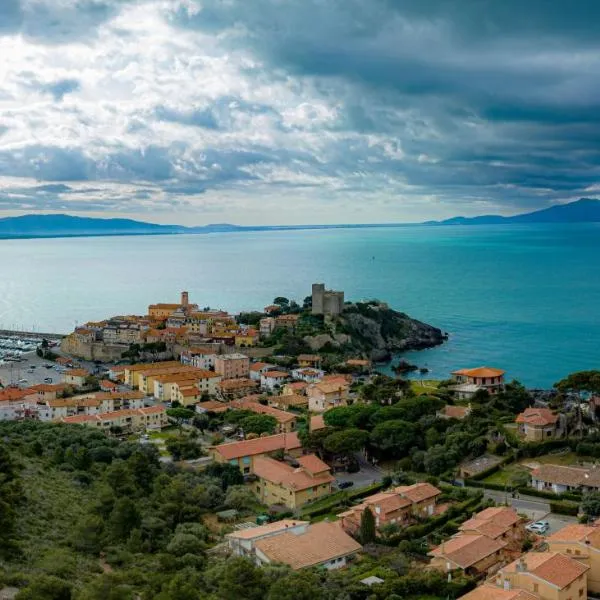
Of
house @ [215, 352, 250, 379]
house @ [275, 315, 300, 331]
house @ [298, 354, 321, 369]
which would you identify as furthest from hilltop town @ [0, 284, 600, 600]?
house @ [275, 315, 300, 331]

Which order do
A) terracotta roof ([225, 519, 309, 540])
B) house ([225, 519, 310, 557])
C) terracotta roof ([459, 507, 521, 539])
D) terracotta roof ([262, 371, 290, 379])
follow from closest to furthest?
house ([225, 519, 310, 557]) → terracotta roof ([225, 519, 309, 540]) → terracotta roof ([459, 507, 521, 539]) → terracotta roof ([262, 371, 290, 379])

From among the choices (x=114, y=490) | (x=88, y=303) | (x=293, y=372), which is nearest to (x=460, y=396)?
(x=293, y=372)

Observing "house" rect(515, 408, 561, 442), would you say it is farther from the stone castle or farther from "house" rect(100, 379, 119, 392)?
the stone castle

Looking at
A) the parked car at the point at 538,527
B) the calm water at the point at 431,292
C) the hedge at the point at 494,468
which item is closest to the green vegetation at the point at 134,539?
the hedge at the point at 494,468

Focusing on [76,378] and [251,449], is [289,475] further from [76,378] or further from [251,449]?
[76,378]

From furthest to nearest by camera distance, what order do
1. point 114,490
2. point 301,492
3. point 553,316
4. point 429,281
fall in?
point 429,281 → point 553,316 → point 301,492 → point 114,490

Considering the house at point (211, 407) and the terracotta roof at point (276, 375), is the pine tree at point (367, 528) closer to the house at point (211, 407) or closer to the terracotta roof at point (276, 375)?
the house at point (211, 407)

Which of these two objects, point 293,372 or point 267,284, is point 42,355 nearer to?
point 293,372
